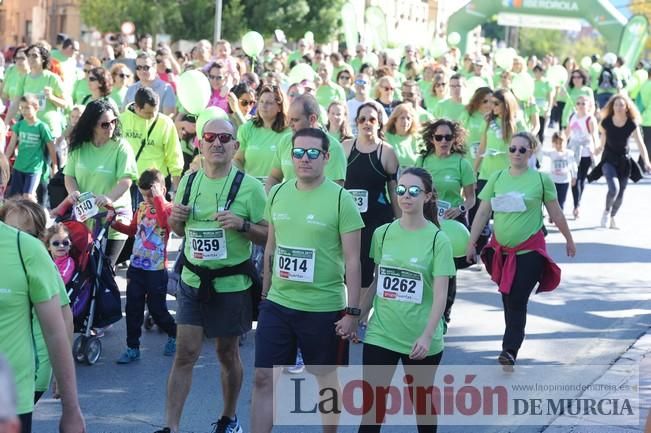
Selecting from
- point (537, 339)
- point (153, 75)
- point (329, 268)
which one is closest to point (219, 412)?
point (329, 268)

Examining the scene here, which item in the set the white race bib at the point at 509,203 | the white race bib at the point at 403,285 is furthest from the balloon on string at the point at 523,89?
the white race bib at the point at 403,285

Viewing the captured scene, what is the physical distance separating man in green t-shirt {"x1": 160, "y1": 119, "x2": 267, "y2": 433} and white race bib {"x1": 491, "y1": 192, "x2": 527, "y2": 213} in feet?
7.66

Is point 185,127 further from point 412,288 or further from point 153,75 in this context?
point 412,288

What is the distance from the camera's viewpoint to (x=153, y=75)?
1334 cm

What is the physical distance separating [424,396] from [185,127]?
23.0ft

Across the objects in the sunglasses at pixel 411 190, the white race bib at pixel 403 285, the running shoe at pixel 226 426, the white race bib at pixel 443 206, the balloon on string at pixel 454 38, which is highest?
the balloon on string at pixel 454 38

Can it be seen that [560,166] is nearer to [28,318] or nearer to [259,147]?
[259,147]

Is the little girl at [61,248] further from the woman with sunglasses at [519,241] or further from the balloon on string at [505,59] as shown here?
the balloon on string at [505,59]

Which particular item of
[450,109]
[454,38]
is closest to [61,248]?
[450,109]

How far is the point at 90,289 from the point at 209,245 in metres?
1.87

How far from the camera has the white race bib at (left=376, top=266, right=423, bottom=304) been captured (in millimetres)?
5695

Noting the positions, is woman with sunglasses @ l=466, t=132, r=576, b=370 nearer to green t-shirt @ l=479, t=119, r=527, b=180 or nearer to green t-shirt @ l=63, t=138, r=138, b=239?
green t-shirt @ l=63, t=138, r=138, b=239

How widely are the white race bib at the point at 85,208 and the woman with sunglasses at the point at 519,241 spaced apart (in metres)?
2.53

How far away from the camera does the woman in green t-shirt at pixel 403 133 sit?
971cm
